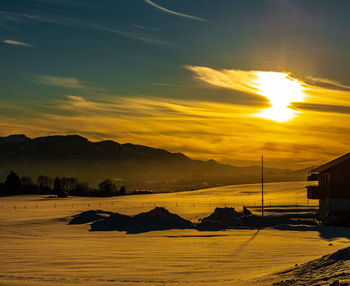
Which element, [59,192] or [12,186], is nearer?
[59,192]

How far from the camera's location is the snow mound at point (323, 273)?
14116 mm

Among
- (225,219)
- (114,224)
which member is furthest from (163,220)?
(225,219)

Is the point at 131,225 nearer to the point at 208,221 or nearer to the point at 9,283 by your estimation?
the point at 208,221

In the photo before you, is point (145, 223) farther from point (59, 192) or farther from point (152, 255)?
point (59, 192)

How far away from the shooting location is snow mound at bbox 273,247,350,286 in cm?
1412

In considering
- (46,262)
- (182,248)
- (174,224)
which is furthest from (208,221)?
(46,262)

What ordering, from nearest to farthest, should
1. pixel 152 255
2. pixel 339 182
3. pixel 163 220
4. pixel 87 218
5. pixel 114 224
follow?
pixel 152 255 → pixel 114 224 → pixel 163 220 → pixel 87 218 → pixel 339 182

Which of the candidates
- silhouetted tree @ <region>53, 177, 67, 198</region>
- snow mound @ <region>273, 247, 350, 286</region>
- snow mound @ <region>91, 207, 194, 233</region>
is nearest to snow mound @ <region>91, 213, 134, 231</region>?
snow mound @ <region>91, 207, 194, 233</region>

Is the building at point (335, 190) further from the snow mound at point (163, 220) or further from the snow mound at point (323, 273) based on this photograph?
the snow mound at point (323, 273)

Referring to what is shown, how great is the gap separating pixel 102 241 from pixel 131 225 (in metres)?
11.0

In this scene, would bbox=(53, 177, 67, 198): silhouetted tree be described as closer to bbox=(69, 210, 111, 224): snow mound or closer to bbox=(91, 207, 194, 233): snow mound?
bbox=(69, 210, 111, 224): snow mound

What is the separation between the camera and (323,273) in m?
15.1

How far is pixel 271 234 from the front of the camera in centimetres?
3744

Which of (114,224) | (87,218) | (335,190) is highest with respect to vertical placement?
(335,190)
